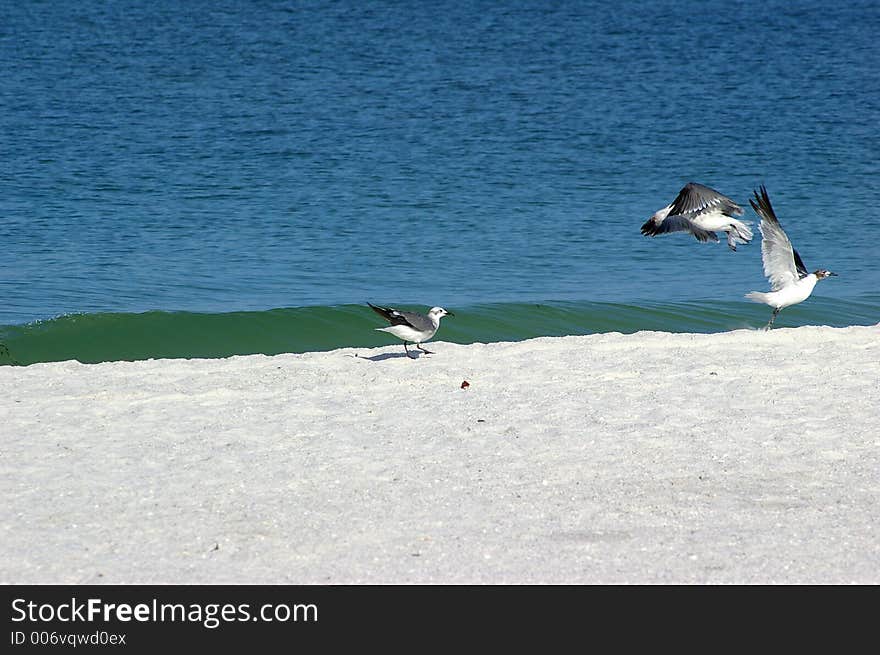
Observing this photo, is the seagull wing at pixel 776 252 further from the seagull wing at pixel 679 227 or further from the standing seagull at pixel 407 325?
the standing seagull at pixel 407 325

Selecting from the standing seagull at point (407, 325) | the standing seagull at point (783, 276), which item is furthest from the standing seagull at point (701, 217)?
the standing seagull at point (407, 325)

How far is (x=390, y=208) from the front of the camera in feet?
71.5

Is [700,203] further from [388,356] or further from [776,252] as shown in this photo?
[388,356]

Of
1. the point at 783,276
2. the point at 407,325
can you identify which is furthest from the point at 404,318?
the point at 783,276

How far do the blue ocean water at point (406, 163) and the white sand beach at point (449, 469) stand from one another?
356cm

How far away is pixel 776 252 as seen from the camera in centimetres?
1257

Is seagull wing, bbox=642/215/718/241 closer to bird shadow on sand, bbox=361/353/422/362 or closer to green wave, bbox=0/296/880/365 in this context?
green wave, bbox=0/296/880/365

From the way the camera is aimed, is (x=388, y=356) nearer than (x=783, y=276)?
Yes

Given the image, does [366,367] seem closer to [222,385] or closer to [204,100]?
[222,385]

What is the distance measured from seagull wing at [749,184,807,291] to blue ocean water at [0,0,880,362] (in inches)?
62.8

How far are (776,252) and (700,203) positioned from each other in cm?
103

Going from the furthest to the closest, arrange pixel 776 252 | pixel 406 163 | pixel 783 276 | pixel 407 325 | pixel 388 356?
pixel 406 163
pixel 783 276
pixel 776 252
pixel 388 356
pixel 407 325

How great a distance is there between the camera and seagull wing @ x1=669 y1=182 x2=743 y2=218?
43.0 feet

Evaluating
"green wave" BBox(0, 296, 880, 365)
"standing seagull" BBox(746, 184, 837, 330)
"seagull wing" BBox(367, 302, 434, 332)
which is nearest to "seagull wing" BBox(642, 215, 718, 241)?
"standing seagull" BBox(746, 184, 837, 330)
